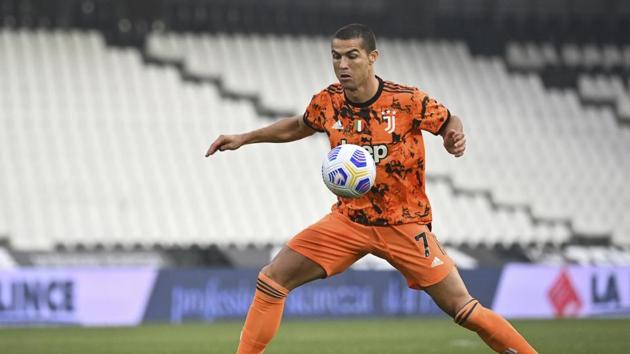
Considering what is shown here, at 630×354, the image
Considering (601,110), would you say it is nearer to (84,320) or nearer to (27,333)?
(84,320)

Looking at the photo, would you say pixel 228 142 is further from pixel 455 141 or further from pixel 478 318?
pixel 478 318

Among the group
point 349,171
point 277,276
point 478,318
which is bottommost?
point 478,318

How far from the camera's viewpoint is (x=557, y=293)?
810 inches

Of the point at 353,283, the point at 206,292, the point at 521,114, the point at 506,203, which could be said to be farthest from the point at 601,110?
→ the point at 206,292

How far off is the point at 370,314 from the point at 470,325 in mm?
12551

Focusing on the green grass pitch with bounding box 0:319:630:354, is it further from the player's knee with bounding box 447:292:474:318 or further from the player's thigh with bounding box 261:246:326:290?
the player's thigh with bounding box 261:246:326:290

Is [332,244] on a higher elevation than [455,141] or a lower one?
lower

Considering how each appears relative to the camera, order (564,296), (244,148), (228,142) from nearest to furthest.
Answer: (228,142) < (564,296) < (244,148)

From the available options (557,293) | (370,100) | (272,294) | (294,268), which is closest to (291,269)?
(294,268)

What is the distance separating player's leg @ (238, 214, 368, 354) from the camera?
24.9 feet

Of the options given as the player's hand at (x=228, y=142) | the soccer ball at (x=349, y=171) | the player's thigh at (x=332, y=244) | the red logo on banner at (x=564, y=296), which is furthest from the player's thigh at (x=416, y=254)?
the red logo on banner at (x=564, y=296)

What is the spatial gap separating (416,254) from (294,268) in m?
0.78

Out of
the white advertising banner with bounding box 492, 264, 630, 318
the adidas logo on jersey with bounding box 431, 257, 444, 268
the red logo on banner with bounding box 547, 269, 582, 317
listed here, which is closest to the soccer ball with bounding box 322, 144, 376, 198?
the adidas logo on jersey with bounding box 431, 257, 444, 268

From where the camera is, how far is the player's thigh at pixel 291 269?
301 inches
